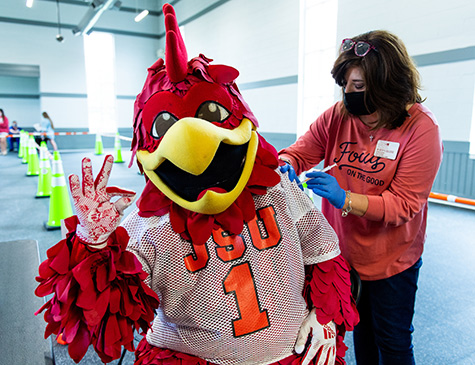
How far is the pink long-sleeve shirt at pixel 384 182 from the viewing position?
1282 mm

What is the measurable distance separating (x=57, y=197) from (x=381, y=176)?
359cm

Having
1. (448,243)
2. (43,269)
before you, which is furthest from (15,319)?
(448,243)

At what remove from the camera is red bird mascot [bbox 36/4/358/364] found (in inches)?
34.1

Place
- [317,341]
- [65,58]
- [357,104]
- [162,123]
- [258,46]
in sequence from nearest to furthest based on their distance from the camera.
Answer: [162,123] → [317,341] → [357,104] → [258,46] → [65,58]

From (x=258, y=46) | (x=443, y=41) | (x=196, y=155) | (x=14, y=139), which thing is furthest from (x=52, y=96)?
(x=196, y=155)

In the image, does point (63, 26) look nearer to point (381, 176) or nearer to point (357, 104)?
point (357, 104)

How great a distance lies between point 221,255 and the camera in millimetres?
991

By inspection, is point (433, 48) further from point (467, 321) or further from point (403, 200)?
point (403, 200)

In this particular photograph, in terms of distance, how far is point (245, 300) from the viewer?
0.99 metres

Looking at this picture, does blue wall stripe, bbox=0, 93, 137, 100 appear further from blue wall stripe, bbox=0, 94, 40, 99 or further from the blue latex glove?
the blue latex glove

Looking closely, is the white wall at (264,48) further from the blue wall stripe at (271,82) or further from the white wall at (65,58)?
the white wall at (65,58)

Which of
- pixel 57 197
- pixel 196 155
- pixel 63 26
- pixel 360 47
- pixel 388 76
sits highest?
pixel 63 26

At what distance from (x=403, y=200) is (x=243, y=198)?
63 cm

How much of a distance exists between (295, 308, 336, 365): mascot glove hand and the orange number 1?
157 millimetres
